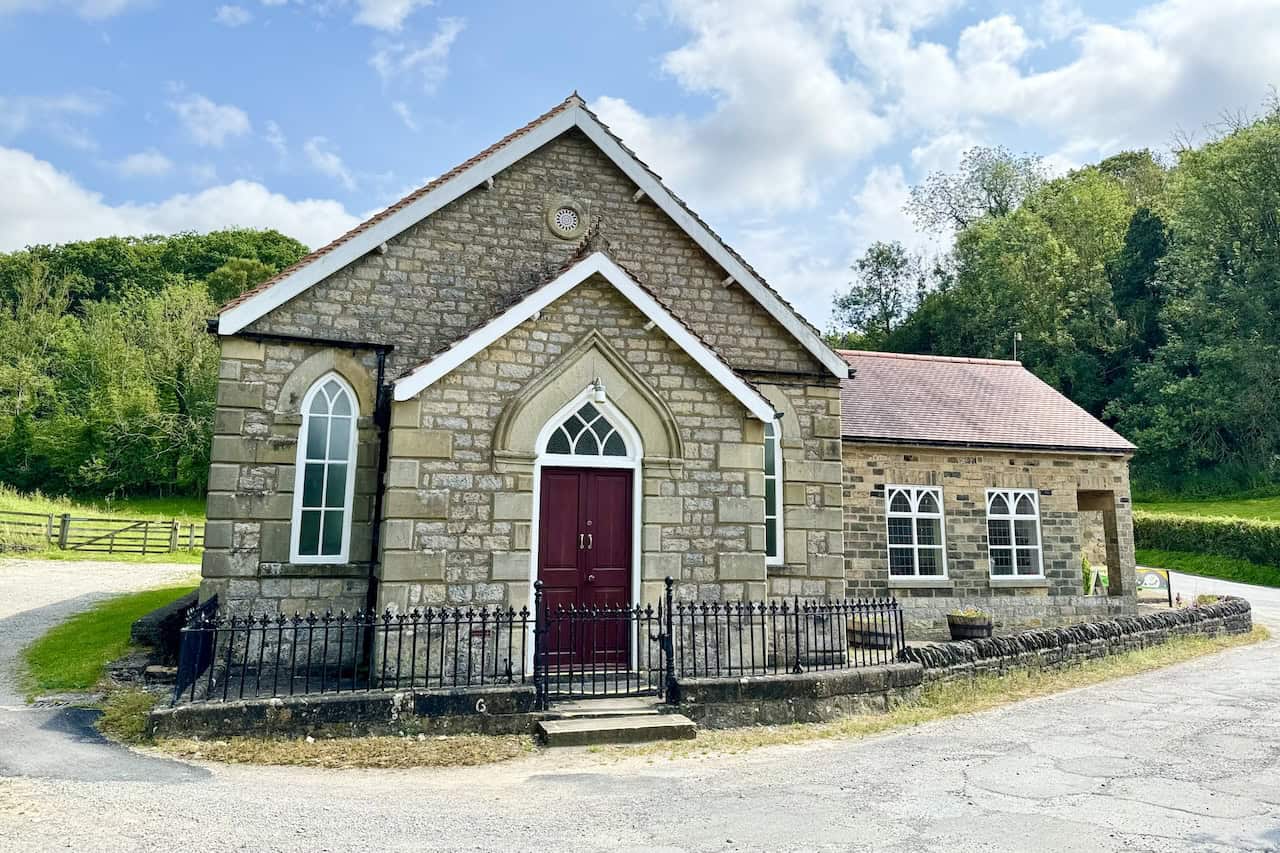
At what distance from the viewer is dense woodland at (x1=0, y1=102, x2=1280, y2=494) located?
41938 mm

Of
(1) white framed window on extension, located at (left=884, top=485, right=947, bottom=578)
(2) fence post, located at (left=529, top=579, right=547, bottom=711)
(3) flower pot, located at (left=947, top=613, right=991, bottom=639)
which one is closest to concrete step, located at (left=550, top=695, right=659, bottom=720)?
(2) fence post, located at (left=529, top=579, right=547, bottom=711)

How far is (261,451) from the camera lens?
460 inches

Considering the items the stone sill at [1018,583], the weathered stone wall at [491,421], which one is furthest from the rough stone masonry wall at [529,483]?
the stone sill at [1018,583]

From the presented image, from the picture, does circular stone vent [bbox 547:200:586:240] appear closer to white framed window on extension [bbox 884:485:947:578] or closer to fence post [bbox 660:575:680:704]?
fence post [bbox 660:575:680:704]

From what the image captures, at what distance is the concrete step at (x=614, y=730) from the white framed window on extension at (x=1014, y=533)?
11672mm

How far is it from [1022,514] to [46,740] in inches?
705

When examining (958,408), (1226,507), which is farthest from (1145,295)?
(958,408)

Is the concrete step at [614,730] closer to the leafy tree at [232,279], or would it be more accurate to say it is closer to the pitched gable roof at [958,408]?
the pitched gable roof at [958,408]

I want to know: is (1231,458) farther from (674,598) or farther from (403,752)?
(403,752)

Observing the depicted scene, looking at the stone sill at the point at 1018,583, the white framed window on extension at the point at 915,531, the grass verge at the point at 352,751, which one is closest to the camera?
the grass verge at the point at 352,751

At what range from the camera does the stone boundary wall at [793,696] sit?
9797 millimetres

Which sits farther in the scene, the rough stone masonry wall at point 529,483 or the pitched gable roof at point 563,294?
the pitched gable roof at point 563,294

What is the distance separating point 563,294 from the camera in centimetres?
1117

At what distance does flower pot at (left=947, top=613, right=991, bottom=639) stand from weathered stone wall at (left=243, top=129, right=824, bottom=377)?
5481mm
